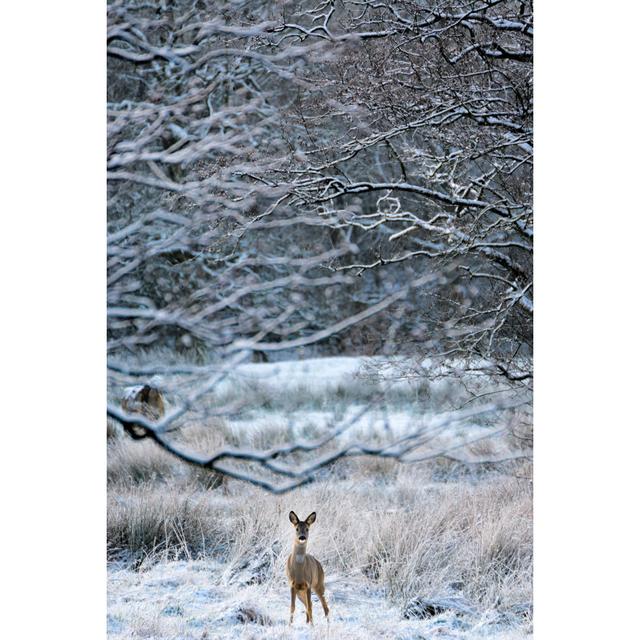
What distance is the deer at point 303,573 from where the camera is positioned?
10.6ft

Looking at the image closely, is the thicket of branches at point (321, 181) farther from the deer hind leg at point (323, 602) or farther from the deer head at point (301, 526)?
the deer hind leg at point (323, 602)

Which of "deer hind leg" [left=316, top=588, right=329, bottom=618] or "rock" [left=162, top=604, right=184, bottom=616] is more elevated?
"deer hind leg" [left=316, top=588, right=329, bottom=618]

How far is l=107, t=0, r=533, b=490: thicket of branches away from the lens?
10.6 ft

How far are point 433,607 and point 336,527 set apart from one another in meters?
0.49

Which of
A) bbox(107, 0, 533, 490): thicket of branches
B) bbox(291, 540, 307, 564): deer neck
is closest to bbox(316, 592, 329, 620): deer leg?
bbox(291, 540, 307, 564): deer neck

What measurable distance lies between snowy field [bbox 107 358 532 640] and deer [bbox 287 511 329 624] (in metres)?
0.04

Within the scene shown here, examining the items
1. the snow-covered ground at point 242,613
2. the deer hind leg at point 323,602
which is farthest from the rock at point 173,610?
the deer hind leg at point 323,602

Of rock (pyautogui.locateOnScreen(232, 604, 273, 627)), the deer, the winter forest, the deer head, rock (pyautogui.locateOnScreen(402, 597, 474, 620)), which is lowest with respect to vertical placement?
rock (pyautogui.locateOnScreen(232, 604, 273, 627))

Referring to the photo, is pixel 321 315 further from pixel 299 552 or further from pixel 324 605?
pixel 324 605

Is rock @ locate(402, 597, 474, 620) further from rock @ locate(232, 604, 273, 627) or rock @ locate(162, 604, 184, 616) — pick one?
rock @ locate(162, 604, 184, 616)

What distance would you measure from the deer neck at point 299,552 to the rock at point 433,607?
0.45 m

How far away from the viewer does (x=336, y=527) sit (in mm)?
3311
